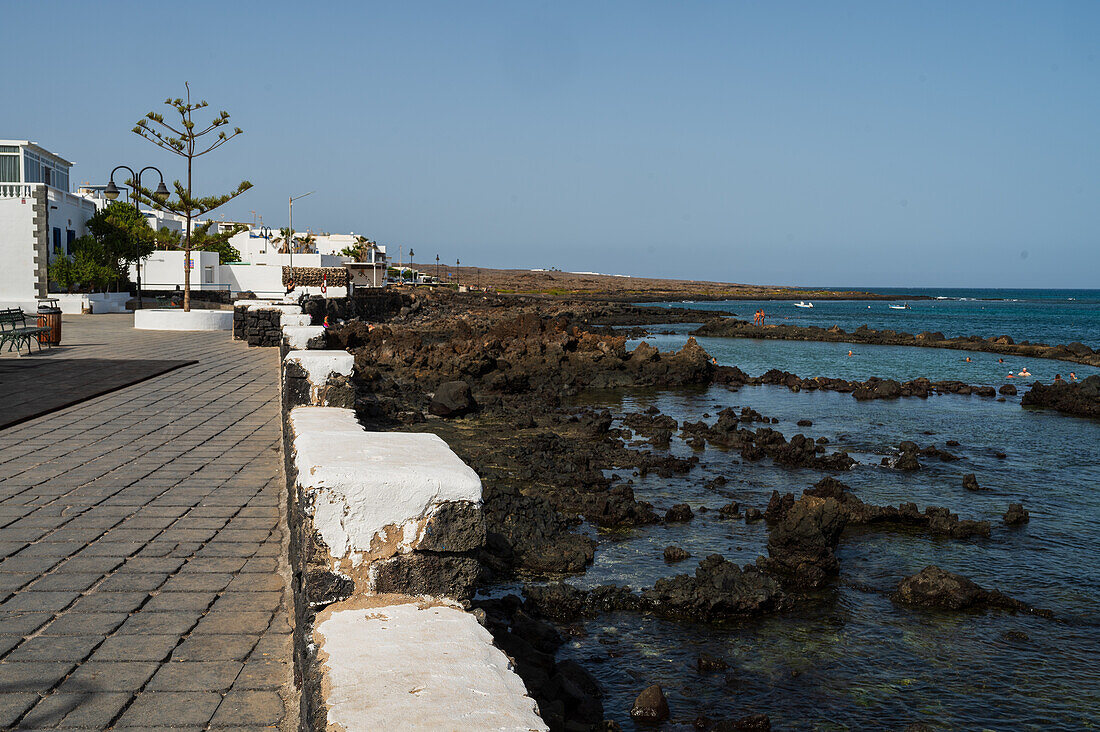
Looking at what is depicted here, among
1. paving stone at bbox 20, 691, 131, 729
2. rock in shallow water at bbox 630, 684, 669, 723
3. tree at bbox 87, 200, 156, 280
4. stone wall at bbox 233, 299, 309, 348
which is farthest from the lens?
tree at bbox 87, 200, 156, 280

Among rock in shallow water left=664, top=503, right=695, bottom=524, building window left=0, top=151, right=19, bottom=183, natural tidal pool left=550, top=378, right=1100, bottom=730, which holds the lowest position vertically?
natural tidal pool left=550, top=378, right=1100, bottom=730

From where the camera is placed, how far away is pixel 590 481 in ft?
36.7

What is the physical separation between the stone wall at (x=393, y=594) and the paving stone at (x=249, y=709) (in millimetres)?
147

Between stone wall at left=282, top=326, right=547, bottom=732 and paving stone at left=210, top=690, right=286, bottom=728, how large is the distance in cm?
15

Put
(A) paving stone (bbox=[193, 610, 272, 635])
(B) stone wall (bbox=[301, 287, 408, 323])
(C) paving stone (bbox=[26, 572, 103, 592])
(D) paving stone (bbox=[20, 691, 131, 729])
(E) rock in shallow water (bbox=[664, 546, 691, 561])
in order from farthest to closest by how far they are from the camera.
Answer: (B) stone wall (bbox=[301, 287, 408, 323])
(E) rock in shallow water (bbox=[664, 546, 691, 561])
(C) paving stone (bbox=[26, 572, 103, 592])
(A) paving stone (bbox=[193, 610, 272, 635])
(D) paving stone (bbox=[20, 691, 131, 729])

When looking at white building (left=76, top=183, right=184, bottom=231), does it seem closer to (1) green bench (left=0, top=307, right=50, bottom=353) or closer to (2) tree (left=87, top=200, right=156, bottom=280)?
(2) tree (left=87, top=200, right=156, bottom=280)

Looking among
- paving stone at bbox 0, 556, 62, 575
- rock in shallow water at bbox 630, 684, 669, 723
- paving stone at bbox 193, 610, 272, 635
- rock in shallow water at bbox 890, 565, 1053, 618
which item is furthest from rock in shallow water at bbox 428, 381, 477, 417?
paving stone at bbox 193, 610, 272, 635

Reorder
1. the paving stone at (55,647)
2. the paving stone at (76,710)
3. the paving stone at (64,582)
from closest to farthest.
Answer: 1. the paving stone at (76,710)
2. the paving stone at (55,647)
3. the paving stone at (64,582)

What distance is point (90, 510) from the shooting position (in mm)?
5520

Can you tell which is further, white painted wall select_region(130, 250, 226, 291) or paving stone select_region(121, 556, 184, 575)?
white painted wall select_region(130, 250, 226, 291)

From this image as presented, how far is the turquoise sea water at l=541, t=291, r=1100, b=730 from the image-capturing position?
5.82m

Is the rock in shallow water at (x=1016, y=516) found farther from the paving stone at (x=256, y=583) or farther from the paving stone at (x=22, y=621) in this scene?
the paving stone at (x=22, y=621)

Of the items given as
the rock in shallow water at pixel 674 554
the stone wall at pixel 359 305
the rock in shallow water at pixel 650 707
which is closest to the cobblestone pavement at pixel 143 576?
the rock in shallow water at pixel 650 707

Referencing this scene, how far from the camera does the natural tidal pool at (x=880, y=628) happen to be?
582 centimetres
